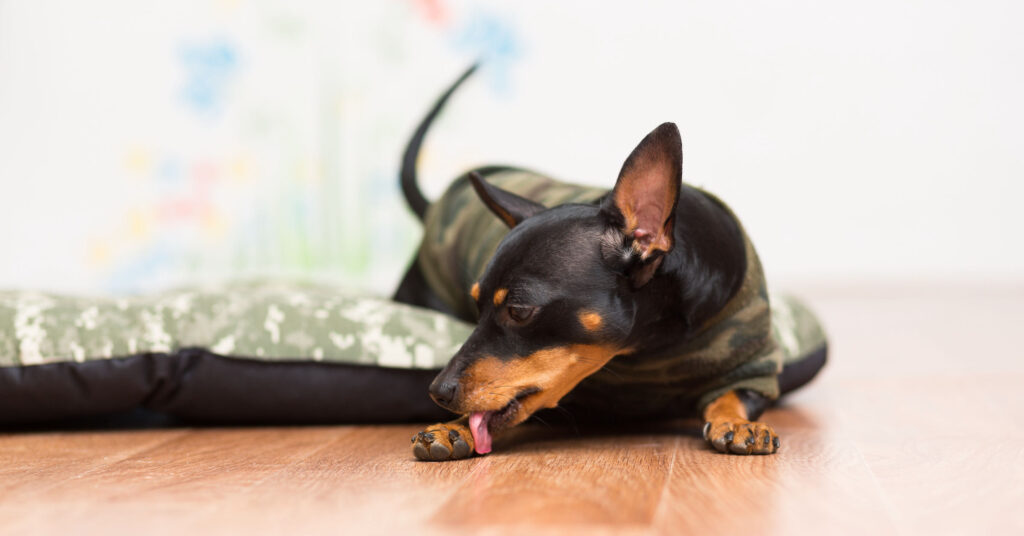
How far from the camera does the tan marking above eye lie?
160 centimetres

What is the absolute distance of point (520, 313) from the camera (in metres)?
1.61

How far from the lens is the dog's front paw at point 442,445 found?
1.65 metres

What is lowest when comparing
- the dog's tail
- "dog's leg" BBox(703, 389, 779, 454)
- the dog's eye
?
"dog's leg" BBox(703, 389, 779, 454)

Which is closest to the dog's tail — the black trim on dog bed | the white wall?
the black trim on dog bed

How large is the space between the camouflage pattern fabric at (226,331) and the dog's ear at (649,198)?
57 centimetres

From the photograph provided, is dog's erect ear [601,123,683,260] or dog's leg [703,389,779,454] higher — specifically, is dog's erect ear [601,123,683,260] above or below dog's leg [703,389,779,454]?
above

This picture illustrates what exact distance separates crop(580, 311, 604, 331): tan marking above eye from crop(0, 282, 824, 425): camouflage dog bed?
0.53 metres

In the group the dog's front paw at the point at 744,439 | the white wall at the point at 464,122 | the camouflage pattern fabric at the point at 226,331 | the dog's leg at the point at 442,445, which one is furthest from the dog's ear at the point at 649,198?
the white wall at the point at 464,122

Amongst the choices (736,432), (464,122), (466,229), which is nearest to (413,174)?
(466,229)

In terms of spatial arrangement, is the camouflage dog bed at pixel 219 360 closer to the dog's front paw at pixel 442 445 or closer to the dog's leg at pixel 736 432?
the dog's front paw at pixel 442 445

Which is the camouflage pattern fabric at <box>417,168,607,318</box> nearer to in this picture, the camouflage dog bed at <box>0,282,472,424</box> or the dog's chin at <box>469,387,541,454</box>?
the camouflage dog bed at <box>0,282,472,424</box>

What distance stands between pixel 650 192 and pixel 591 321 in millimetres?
226

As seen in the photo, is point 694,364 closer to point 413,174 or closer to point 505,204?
point 505,204

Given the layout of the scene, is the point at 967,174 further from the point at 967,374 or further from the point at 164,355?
the point at 164,355
